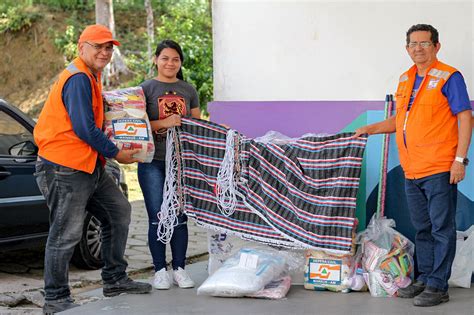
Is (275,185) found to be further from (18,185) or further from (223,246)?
(18,185)

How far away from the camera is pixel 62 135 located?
16.2ft

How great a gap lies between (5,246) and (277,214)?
2.51 metres

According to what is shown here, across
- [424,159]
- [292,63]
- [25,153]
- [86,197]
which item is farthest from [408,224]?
[25,153]

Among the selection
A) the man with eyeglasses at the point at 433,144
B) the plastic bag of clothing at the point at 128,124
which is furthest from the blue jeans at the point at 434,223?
the plastic bag of clothing at the point at 128,124

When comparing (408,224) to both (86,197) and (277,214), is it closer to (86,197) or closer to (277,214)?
(277,214)

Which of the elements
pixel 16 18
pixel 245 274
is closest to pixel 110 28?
pixel 16 18

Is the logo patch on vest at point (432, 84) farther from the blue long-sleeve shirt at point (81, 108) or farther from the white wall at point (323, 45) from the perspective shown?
the blue long-sleeve shirt at point (81, 108)

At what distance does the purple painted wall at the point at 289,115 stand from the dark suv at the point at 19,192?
180 cm

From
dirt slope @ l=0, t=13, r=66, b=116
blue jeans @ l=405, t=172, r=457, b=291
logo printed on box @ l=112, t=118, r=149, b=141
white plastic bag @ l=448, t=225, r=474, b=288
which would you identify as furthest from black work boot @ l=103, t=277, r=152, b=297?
dirt slope @ l=0, t=13, r=66, b=116

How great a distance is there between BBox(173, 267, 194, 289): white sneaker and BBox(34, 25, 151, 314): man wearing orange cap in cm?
86

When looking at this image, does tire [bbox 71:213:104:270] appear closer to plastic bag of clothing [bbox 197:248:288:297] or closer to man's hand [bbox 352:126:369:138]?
plastic bag of clothing [bbox 197:248:288:297]

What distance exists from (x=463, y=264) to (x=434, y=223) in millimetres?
695

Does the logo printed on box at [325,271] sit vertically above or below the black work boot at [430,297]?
above

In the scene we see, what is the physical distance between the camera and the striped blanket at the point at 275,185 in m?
5.32
